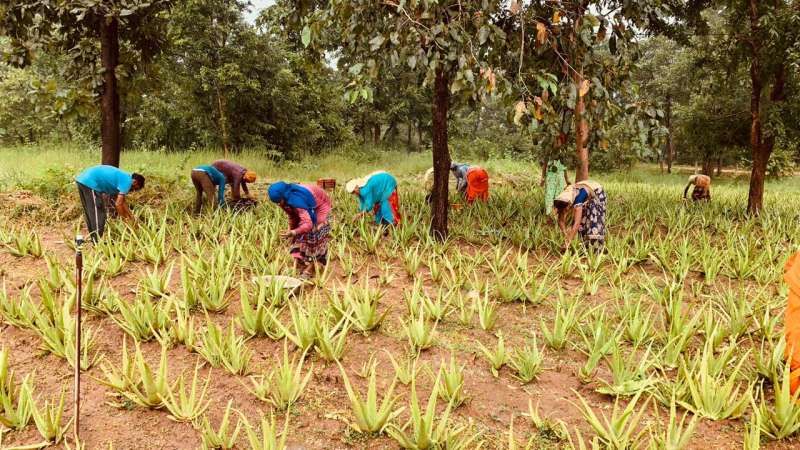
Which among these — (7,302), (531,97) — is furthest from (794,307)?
(7,302)

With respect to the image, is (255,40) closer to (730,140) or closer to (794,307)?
(730,140)

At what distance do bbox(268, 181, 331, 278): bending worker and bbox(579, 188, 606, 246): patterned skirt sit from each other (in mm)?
3020

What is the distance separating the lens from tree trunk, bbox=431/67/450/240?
19.6 feet

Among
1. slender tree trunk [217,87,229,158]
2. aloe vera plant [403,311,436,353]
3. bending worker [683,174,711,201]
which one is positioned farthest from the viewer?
slender tree trunk [217,87,229,158]

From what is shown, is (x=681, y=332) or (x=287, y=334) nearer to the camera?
(x=287, y=334)

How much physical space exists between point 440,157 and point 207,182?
11.3 feet

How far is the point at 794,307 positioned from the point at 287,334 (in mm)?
2911

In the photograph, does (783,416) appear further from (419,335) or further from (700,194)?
(700,194)

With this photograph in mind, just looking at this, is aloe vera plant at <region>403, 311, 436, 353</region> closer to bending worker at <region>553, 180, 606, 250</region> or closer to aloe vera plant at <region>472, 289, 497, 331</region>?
aloe vera plant at <region>472, 289, 497, 331</region>

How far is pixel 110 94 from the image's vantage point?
700 centimetres

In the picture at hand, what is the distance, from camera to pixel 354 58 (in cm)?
505

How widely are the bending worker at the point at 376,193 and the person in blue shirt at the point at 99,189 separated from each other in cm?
261

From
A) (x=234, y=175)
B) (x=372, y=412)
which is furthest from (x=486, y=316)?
(x=234, y=175)

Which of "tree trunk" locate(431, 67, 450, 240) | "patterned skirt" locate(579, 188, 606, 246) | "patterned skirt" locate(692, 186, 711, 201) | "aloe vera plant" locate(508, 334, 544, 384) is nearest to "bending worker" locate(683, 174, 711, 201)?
"patterned skirt" locate(692, 186, 711, 201)
